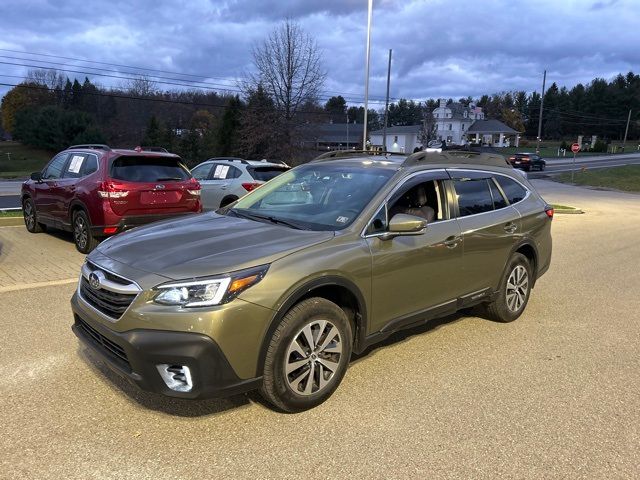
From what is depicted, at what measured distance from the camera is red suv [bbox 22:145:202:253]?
7.71 m

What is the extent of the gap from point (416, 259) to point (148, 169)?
5.67 metres

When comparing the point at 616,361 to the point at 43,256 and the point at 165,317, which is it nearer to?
the point at 165,317

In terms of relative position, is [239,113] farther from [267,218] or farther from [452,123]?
[452,123]

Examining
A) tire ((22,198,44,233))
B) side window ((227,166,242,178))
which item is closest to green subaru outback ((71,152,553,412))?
side window ((227,166,242,178))

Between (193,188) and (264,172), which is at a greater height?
(264,172)

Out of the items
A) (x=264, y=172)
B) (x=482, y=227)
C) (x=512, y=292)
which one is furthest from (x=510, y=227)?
(x=264, y=172)

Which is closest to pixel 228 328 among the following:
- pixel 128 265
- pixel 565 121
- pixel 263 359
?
pixel 263 359

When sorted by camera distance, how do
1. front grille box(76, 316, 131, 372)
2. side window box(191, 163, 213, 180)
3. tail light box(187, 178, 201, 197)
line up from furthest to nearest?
side window box(191, 163, 213, 180), tail light box(187, 178, 201, 197), front grille box(76, 316, 131, 372)

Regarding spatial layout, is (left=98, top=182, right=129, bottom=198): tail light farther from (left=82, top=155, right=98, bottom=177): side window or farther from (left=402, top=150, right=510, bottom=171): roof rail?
(left=402, top=150, right=510, bottom=171): roof rail

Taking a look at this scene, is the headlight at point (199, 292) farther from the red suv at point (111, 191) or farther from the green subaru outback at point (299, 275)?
the red suv at point (111, 191)

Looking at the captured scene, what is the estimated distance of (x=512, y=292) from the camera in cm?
535

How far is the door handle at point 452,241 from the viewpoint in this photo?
4320 millimetres

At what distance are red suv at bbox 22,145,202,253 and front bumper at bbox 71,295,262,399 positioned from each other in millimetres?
5106

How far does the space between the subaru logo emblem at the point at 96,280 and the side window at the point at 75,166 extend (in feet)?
18.4
